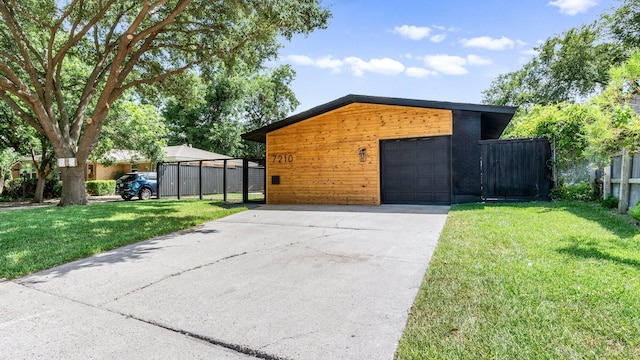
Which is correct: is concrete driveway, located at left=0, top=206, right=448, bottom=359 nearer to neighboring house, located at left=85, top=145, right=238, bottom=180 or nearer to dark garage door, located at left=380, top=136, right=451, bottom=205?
dark garage door, located at left=380, top=136, right=451, bottom=205

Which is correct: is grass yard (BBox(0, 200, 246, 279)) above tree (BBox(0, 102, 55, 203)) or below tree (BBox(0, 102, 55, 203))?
below

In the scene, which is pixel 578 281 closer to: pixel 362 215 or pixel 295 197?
pixel 362 215

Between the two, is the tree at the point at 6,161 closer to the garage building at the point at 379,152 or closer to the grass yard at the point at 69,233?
the grass yard at the point at 69,233

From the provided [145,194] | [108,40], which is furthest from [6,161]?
[108,40]

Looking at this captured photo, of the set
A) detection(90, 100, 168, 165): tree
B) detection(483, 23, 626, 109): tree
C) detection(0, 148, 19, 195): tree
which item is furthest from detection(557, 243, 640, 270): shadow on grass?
detection(0, 148, 19, 195): tree

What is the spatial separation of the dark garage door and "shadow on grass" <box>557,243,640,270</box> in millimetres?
5484

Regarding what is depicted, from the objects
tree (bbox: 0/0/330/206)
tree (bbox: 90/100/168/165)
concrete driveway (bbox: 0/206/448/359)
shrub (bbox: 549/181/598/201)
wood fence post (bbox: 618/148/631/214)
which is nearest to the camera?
concrete driveway (bbox: 0/206/448/359)

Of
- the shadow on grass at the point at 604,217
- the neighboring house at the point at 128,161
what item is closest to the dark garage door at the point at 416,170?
the shadow on grass at the point at 604,217

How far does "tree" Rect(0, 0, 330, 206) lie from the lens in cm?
913

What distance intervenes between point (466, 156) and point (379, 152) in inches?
99.6

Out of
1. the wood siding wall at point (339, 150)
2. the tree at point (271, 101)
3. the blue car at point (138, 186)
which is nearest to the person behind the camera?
the wood siding wall at point (339, 150)

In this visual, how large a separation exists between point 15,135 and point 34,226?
11928 millimetres

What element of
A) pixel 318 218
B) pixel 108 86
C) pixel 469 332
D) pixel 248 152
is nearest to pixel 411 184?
pixel 318 218

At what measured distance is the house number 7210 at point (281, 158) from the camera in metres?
11.5
